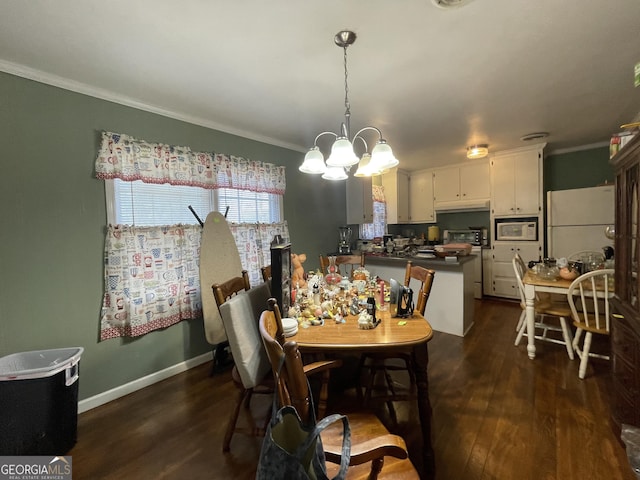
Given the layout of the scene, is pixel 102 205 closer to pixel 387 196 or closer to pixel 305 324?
pixel 305 324

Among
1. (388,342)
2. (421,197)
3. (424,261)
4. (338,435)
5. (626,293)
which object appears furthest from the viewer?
(421,197)

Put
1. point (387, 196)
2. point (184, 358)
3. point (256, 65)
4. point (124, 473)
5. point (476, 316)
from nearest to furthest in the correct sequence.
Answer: point (124, 473), point (256, 65), point (184, 358), point (476, 316), point (387, 196)

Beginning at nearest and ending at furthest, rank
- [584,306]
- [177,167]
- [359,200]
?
[584,306] < [177,167] < [359,200]

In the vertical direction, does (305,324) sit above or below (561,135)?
below

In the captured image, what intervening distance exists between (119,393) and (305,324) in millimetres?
1787

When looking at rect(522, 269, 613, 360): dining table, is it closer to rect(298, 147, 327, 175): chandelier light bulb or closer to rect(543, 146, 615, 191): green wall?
rect(298, 147, 327, 175): chandelier light bulb

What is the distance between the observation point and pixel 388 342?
4.23ft

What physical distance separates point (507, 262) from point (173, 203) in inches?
187

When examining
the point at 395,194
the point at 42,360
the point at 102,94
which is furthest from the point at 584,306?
the point at 102,94

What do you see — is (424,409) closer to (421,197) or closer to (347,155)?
(347,155)

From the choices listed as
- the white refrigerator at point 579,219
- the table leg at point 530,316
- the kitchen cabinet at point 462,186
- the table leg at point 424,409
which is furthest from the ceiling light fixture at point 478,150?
the table leg at point 424,409

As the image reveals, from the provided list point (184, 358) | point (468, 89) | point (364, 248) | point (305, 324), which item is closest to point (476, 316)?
point (364, 248)

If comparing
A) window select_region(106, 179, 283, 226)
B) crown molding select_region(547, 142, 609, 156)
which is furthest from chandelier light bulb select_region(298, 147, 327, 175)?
crown molding select_region(547, 142, 609, 156)

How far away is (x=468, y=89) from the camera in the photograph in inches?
89.3
